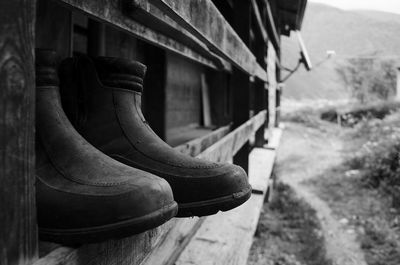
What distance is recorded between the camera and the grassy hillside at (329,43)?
225 ft

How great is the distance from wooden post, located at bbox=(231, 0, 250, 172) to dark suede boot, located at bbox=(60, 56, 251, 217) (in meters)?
1.95

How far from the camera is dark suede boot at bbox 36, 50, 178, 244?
2.29 ft

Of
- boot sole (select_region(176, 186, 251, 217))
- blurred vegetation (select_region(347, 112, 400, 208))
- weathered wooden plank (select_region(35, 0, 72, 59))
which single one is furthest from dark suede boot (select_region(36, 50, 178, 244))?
blurred vegetation (select_region(347, 112, 400, 208))

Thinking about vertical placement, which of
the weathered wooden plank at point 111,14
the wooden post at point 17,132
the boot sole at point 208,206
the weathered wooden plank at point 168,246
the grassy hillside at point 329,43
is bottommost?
the weathered wooden plank at point 168,246

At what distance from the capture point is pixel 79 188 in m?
0.72

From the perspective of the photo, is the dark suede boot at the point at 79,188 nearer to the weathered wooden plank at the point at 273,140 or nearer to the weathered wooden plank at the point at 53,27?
the weathered wooden plank at the point at 53,27

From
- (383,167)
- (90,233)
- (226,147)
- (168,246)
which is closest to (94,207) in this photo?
(90,233)

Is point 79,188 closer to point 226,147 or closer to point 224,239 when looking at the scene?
point 226,147

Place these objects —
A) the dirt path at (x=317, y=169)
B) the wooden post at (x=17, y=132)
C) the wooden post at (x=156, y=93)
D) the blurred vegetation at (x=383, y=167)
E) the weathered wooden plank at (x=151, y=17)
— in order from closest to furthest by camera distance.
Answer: the wooden post at (x=17, y=132)
the weathered wooden plank at (x=151, y=17)
the wooden post at (x=156, y=93)
the dirt path at (x=317, y=169)
the blurred vegetation at (x=383, y=167)

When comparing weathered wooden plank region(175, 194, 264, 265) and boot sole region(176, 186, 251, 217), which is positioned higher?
boot sole region(176, 186, 251, 217)

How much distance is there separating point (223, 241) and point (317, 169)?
8376 millimetres

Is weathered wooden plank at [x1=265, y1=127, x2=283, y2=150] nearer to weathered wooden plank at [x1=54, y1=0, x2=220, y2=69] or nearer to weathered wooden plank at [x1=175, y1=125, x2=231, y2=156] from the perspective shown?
weathered wooden plank at [x1=175, y1=125, x2=231, y2=156]

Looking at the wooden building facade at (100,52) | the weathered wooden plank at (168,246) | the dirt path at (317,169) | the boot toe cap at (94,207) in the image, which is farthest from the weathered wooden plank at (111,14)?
the dirt path at (317,169)

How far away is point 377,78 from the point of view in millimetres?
31875
